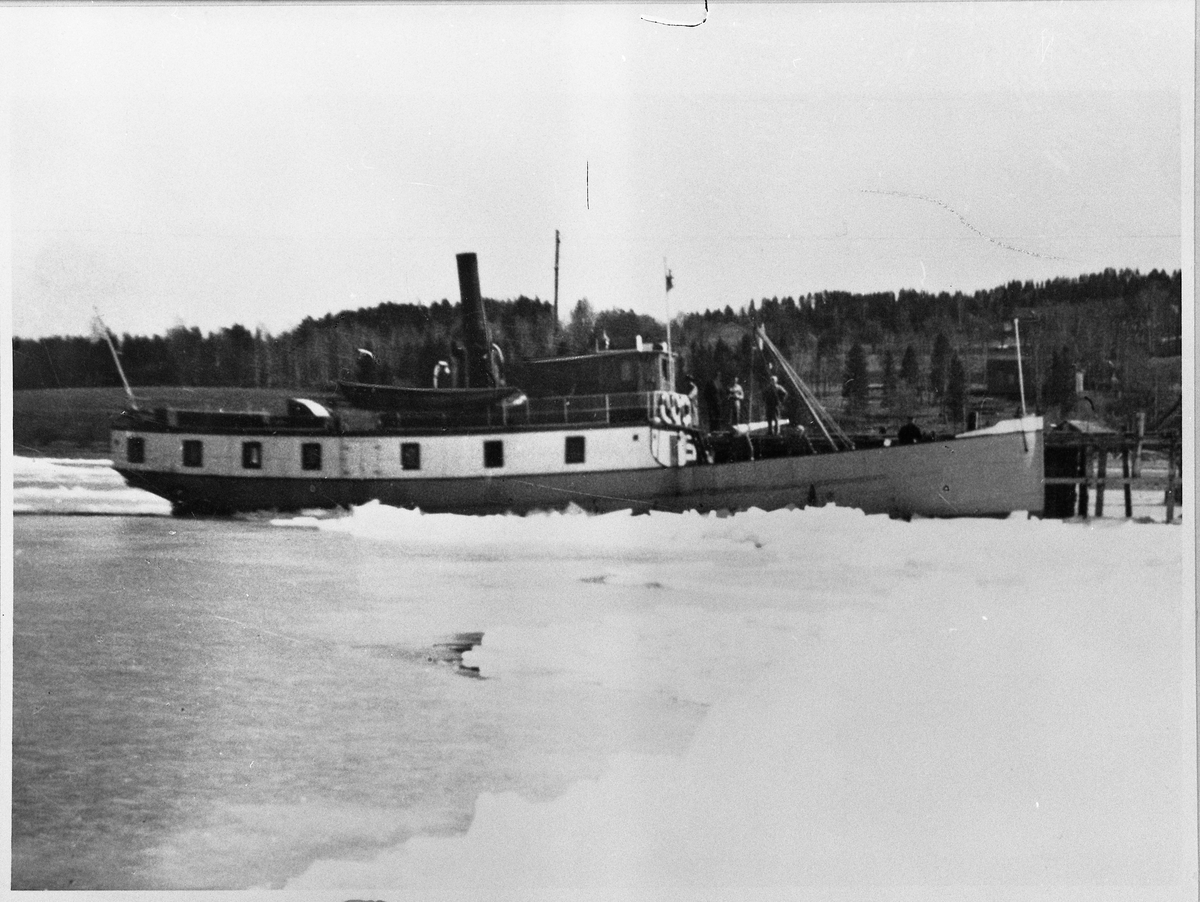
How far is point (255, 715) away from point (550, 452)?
1.20 metres

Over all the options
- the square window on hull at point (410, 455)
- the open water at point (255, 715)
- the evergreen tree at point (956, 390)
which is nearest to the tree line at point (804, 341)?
the evergreen tree at point (956, 390)

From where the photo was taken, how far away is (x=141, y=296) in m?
3.22

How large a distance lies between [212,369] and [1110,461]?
9.18ft

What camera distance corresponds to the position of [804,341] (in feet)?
10.4

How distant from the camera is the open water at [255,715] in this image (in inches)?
121

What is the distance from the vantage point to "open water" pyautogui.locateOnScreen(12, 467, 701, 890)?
3066 mm

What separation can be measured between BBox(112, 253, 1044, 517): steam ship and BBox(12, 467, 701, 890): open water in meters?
0.24

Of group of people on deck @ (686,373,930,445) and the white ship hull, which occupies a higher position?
group of people on deck @ (686,373,930,445)

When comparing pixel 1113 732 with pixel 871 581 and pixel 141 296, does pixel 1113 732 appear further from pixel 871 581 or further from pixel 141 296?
pixel 141 296

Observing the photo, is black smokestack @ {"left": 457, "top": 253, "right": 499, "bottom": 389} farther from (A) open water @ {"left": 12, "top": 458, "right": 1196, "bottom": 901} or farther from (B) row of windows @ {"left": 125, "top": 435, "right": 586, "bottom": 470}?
(A) open water @ {"left": 12, "top": 458, "right": 1196, "bottom": 901}

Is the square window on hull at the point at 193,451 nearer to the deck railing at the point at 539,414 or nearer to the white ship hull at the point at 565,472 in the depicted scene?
the white ship hull at the point at 565,472

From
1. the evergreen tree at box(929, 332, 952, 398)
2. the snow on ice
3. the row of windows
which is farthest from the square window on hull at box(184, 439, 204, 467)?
the evergreen tree at box(929, 332, 952, 398)

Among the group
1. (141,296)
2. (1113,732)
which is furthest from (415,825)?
(1113,732)

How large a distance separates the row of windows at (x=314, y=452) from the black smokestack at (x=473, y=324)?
0.24 meters
